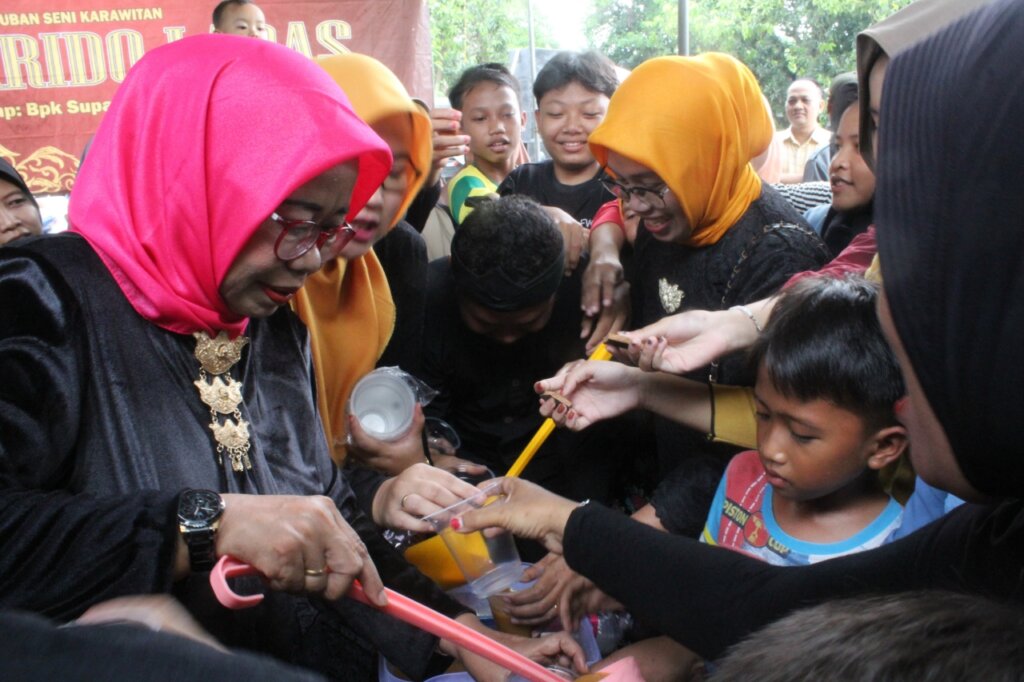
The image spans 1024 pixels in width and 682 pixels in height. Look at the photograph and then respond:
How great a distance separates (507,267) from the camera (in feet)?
8.89

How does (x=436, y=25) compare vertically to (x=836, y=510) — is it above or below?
above

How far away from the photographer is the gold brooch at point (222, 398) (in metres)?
1.57

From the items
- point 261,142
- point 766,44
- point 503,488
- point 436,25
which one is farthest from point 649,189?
point 436,25

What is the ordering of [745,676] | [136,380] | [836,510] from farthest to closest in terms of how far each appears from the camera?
1. [836,510]
2. [136,380]
3. [745,676]

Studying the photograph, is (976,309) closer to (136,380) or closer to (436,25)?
(136,380)

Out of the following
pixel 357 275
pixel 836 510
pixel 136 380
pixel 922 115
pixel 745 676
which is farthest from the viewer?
pixel 357 275

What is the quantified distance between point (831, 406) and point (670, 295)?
2.73 ft

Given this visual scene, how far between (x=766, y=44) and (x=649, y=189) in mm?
10940

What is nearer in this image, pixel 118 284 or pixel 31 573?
pixel 31 573

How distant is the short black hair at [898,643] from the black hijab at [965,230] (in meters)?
0.20

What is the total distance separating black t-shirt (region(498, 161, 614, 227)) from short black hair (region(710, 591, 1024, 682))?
3047 mm

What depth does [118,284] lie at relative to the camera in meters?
1.51

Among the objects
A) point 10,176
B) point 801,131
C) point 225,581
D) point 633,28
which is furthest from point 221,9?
point 633,28

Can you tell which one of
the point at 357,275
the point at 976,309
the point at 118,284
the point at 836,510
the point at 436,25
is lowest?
the point at 836,510
